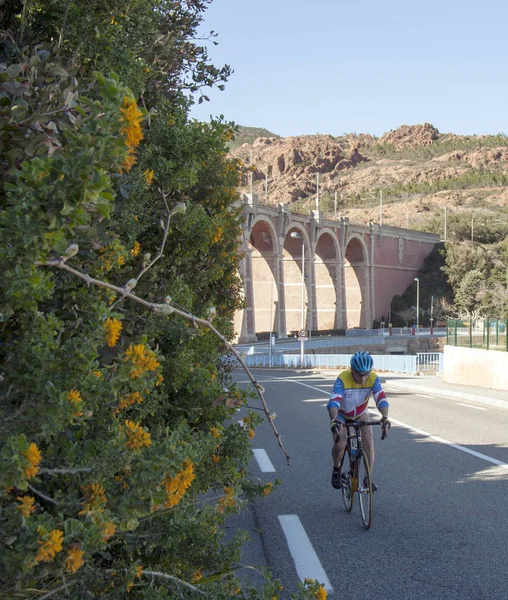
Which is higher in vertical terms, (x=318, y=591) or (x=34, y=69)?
(x=34, y=69)

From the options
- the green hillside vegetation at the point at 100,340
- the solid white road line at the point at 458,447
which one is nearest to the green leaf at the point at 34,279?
the green hillside vegetation at the point at 100,340

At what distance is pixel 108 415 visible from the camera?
3494 mm

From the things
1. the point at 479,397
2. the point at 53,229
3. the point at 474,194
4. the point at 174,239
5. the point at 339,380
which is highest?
the point at 474,194

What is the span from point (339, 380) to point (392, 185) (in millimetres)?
184327

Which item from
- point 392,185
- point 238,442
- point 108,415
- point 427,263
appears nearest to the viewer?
point 108,415

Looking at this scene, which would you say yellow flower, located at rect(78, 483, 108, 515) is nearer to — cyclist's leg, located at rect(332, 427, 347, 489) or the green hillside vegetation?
the green hillside vegetation

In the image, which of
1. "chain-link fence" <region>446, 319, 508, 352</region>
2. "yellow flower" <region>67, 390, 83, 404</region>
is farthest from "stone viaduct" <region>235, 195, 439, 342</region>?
"yellow flower" <region>67, 390, 83, 404</region>

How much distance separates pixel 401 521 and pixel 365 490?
16.2 inches

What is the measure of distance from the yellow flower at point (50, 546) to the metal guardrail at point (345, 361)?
38580mm

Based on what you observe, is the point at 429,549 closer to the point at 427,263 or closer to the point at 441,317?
the point at 441,317

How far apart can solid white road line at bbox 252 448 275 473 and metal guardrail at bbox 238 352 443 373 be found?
29.6m

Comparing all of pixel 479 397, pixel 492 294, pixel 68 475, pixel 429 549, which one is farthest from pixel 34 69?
pixel 492 294

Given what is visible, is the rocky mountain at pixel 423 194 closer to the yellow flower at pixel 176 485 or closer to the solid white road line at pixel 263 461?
the solid white road line at pixel 263 461

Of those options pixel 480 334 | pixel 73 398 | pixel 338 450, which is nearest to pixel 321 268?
pixel 480 334
